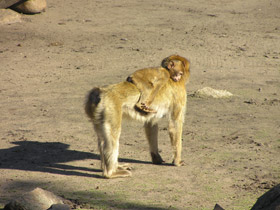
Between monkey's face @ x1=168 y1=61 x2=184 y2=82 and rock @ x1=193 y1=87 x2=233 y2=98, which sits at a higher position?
monkey's face @ x1=168 y1=61 x2=184 y2=82

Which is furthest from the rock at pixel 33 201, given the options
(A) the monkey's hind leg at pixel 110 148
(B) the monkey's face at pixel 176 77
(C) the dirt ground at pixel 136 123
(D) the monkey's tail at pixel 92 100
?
(B) the monkey's face at pixel 176 77

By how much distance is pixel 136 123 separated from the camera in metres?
9.86

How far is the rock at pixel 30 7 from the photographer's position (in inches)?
705

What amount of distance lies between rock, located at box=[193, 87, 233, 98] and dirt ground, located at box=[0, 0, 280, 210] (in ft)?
0.72

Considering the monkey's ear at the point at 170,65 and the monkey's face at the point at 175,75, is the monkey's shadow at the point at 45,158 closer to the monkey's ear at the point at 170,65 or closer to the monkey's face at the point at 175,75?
the monkey's face at the point at 175,75

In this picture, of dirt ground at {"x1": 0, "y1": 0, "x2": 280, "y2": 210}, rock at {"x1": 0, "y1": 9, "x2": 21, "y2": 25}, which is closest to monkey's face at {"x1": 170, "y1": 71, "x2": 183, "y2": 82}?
dirt ground at {"x1": 0, "y1": 0, "x2": 280, "y2": 210}

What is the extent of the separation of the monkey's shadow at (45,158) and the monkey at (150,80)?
3.88 feet

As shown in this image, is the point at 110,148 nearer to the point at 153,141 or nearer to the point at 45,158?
the point at 153,141

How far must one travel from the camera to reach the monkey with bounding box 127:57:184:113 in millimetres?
7344

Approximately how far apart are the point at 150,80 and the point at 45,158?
7.36 ft

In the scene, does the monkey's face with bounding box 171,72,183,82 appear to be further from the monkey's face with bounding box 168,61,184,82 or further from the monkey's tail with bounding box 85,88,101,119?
the monkey's tail with bounding box 85,88,101,119

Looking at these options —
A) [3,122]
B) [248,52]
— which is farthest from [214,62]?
[3,122]

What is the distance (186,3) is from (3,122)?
43.2ft

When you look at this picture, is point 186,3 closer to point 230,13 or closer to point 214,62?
point 230,13
